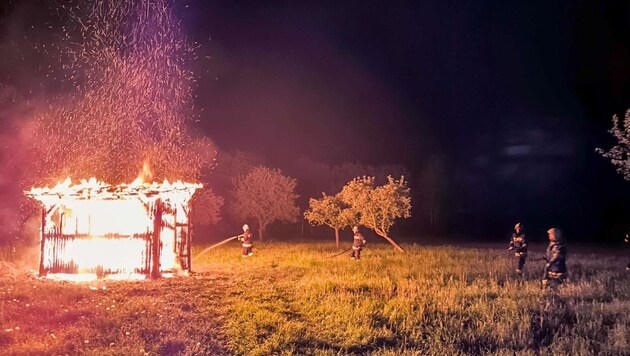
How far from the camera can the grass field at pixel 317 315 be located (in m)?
9.62

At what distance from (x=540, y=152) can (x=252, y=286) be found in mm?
71499

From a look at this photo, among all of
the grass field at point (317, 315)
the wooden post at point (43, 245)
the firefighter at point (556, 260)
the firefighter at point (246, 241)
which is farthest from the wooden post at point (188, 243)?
the firefighter at point (556, 260)

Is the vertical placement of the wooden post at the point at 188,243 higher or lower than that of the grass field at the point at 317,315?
higher

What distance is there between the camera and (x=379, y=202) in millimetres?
29250

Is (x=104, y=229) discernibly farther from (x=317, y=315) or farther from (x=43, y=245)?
(x=317, y=315)

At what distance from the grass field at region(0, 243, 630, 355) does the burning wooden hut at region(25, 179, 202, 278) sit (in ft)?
4.35

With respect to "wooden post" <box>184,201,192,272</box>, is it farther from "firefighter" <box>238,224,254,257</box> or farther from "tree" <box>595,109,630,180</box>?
"tree" <box>595,109,630,180</box>

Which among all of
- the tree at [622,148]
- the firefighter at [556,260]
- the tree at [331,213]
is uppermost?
the tree at [622,148]

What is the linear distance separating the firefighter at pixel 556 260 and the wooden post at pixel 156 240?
12714 mm

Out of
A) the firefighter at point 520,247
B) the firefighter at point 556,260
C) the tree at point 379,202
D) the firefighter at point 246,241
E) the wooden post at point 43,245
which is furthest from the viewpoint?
the tree at point 379,202

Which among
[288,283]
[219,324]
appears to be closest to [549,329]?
[219,324]

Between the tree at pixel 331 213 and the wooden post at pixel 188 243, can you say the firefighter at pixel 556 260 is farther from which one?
the tree at pixel 331 213

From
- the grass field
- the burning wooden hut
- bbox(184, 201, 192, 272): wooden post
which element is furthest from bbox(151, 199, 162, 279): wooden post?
bbox(184, 201, 192, 272): wooden post

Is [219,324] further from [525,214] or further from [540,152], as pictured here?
[540,152]
